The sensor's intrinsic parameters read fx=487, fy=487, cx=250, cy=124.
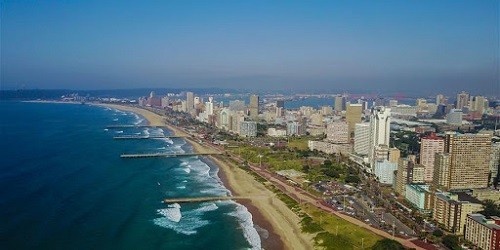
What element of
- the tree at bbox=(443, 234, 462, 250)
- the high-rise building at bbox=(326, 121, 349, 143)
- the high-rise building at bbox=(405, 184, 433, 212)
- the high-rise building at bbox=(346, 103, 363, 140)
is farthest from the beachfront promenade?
the high-rise building at bbox=(346, 103, 363, 140)

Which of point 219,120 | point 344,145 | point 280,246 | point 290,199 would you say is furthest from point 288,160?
point 219,120

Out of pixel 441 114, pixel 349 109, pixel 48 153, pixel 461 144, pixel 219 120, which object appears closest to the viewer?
pixel 461 144

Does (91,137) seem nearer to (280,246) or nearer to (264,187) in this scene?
(264,187)

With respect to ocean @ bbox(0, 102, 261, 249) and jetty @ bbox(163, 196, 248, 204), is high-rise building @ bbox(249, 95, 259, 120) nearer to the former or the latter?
ocean @ bbox(0, 102, 261, 249)

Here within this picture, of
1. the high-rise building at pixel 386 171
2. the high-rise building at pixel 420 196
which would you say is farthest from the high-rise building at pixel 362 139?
the high-rise building at pixel 420 196

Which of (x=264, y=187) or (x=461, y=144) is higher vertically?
(x=461, y=144)

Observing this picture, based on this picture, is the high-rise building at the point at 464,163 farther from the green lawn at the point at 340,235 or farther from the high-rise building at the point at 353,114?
the high-rise building at the point at 353,114
